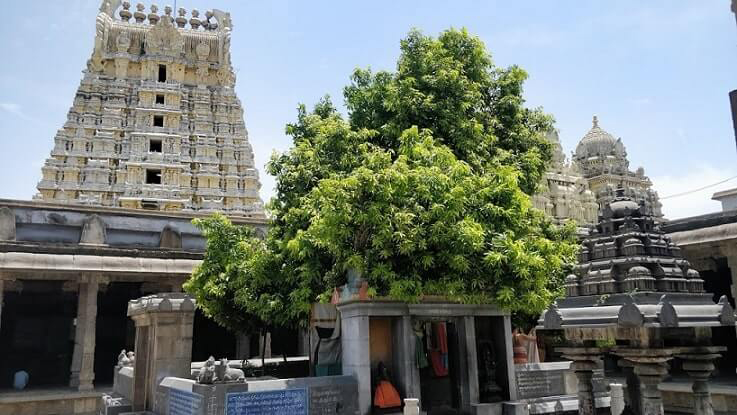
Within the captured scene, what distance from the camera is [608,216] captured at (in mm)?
9867

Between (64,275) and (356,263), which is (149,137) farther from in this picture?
(356,263)

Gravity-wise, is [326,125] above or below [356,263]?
above

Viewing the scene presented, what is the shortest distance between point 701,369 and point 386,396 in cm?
707

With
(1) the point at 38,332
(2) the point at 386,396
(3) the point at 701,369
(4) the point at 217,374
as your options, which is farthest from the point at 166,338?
(1) the point at 38,332

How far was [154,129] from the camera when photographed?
45.4 m

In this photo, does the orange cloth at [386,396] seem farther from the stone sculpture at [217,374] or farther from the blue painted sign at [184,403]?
the blue painted sign at [184,403]

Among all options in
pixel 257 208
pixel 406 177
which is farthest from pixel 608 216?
pixel 257 208

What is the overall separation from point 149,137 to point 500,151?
33.6m

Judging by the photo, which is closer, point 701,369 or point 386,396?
point 701,369

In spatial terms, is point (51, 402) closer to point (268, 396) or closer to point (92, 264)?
point (92, 264)

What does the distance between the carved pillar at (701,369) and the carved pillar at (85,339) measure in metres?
22.0

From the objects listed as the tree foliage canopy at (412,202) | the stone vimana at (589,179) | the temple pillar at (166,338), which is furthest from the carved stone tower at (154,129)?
the temple pillar at (166,338)

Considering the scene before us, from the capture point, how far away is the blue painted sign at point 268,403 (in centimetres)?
1210

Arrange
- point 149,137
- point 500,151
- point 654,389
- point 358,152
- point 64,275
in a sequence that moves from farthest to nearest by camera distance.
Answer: point 149,137, point 64,275, point 500,151, point 358,152, point 654,389
